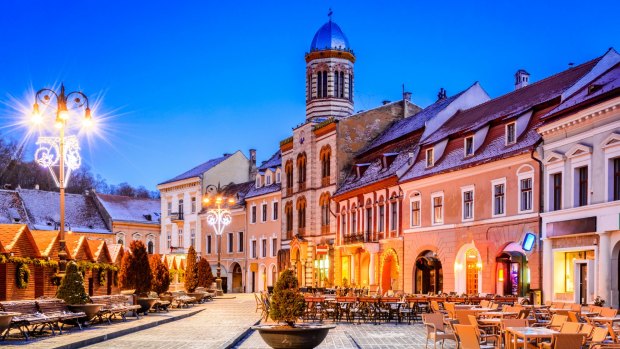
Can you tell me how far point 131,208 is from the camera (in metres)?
75.8

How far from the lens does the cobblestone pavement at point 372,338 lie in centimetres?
1878

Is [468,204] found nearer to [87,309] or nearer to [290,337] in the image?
[87,309]

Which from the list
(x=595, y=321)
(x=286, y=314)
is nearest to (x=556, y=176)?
(x=595, y=321)

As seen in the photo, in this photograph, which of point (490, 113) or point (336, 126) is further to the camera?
point (336, 126)

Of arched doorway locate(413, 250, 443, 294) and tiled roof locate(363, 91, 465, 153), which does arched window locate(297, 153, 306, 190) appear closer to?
tiled roof locate(363, 91, 465, 153)

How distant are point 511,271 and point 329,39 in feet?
98.0

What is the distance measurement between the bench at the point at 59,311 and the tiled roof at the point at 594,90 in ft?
54.5

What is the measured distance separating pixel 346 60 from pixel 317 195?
34.4 feet

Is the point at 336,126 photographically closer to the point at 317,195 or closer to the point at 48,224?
the point at 317,195

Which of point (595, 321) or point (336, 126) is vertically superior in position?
point (336, 126)

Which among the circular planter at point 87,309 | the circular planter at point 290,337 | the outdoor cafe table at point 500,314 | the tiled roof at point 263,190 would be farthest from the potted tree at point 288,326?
the tiled roof at point 263,190

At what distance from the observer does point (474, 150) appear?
3394 centimetres

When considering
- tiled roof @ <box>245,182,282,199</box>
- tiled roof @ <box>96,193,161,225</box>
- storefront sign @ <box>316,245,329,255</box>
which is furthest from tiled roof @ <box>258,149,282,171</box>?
tiled roof @ <box>96,193,161,225</box>

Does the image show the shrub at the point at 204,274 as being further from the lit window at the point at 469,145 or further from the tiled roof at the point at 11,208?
the tiled roof at the point at 11,208
